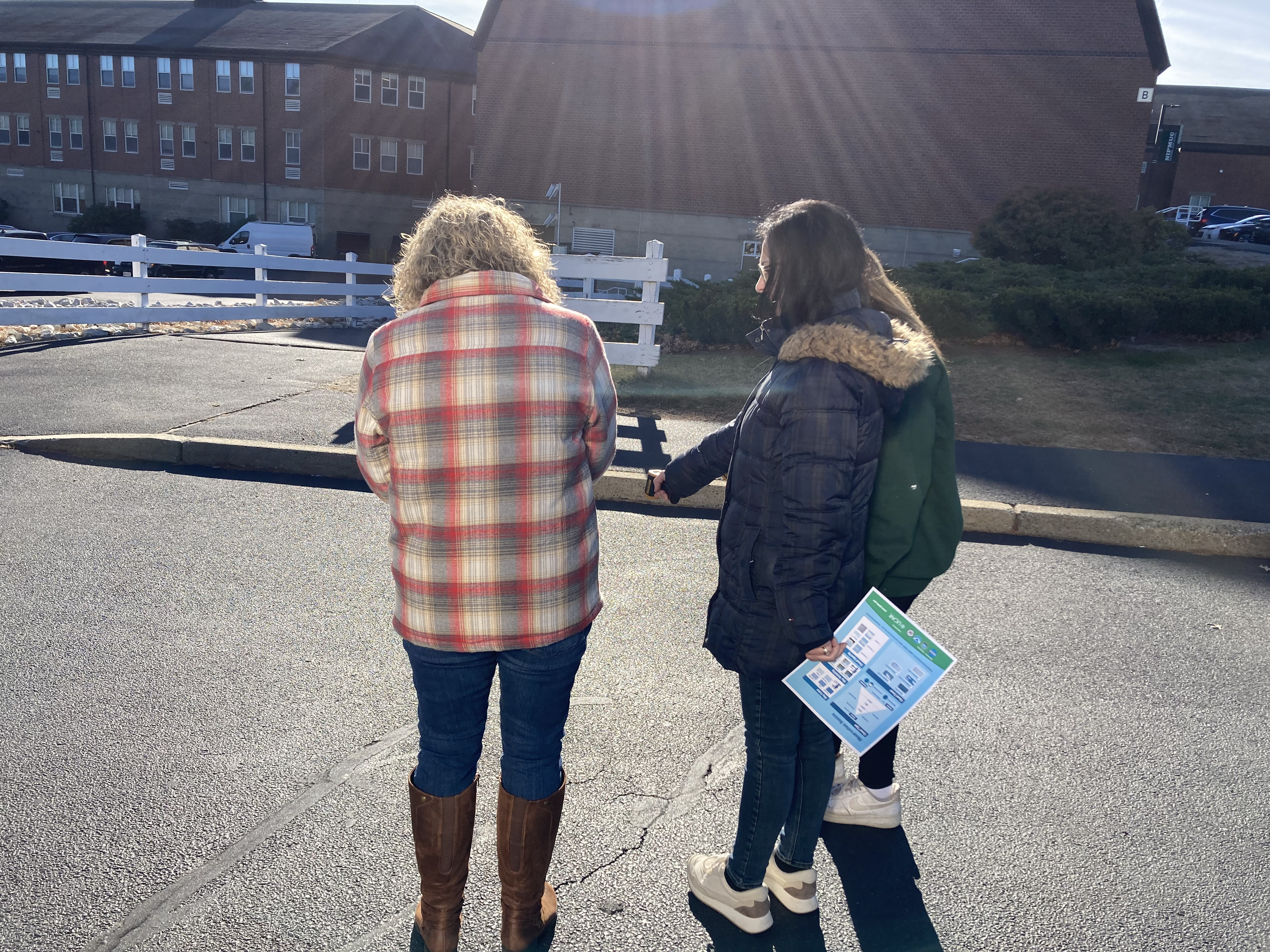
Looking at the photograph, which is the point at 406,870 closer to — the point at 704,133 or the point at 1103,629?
the point at 1103,629

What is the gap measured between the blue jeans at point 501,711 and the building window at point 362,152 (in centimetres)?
5044

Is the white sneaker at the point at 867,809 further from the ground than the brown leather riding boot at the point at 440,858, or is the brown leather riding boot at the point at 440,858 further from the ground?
the brown leather riding boot at the point at 440,858

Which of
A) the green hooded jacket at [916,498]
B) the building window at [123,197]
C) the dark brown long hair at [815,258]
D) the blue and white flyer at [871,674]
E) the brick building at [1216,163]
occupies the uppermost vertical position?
the brick building at [1216,163]

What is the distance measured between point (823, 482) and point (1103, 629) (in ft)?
10.6

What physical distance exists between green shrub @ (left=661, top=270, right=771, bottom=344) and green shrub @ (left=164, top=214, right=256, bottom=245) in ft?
133

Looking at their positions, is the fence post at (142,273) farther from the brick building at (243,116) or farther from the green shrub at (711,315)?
the brick building at (243,116)

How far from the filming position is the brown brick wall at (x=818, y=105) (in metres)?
30.6

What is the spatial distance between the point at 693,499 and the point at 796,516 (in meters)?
4.34

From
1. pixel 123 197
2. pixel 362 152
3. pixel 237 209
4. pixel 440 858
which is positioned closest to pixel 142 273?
pixel 440 858

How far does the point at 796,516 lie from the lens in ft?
7.72

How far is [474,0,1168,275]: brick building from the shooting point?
30562mm

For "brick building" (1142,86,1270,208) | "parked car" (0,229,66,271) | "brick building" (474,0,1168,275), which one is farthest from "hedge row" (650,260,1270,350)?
"brick building" (1142,86,1270,208)

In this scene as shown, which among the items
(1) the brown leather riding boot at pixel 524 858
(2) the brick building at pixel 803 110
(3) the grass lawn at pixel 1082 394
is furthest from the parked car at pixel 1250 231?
(1) the brown leather riding boot at pixel 524 858

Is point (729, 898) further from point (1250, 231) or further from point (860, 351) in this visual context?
point (1250, 231)
